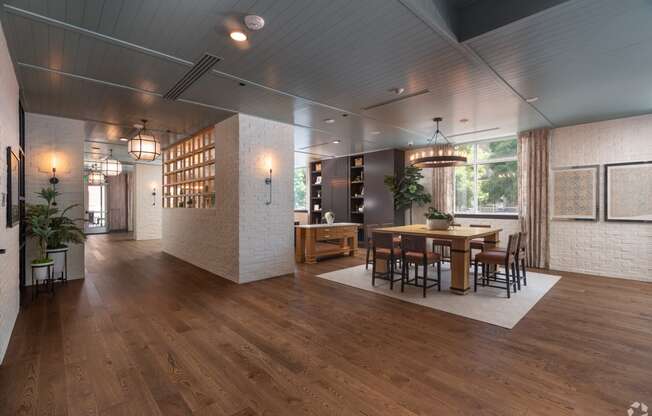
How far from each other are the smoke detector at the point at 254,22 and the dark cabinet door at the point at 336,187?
270 inches

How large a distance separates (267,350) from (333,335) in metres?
0.65

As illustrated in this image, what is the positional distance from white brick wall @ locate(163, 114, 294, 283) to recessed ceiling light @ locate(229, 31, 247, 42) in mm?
2282

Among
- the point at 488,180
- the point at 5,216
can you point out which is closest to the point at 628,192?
the point at 488,180

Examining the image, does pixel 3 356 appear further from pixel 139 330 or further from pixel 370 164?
pixel 370 164

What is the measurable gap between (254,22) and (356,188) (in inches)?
280

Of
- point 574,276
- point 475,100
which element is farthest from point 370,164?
point 574,276

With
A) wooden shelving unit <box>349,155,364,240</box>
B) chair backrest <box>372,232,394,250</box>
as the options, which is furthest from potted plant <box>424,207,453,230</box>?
wooden shelving unit <box>349,155,364,240</box>

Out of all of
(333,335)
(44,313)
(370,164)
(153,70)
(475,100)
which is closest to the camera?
(333,335)

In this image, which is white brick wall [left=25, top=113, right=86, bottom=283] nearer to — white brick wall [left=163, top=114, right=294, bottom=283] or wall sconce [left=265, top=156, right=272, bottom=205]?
white brick wall [left=163, top=114, right=294, bottom=283]

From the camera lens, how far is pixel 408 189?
755 cm

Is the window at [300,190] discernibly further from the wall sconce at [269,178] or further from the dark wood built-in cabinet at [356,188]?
the wall sconce at [269,178]

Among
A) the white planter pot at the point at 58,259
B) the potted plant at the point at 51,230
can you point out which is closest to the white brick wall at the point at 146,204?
the potted plant at the point at 51,230

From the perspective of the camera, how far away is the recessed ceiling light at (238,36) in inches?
98.3

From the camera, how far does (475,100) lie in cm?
414
